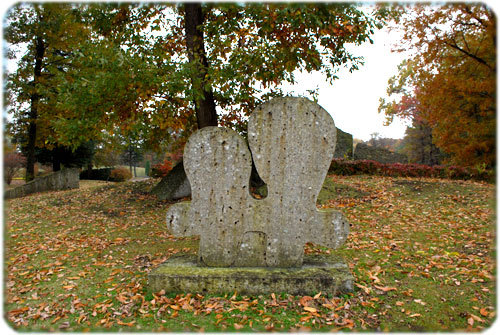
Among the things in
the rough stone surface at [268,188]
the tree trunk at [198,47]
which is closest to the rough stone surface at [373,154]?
the tree trunk at [198,47]

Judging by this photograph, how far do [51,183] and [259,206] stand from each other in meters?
14.0

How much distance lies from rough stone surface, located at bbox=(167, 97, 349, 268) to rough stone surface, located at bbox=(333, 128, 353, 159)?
14779 millimetres

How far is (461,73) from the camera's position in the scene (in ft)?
33.5

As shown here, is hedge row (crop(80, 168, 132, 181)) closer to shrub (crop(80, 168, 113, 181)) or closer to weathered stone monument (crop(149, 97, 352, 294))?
shrub (crop(80, 168, 113, 181))

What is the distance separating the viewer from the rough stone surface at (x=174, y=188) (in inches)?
396

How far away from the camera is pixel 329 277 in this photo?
13.9ft

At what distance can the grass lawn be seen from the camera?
3752 mm

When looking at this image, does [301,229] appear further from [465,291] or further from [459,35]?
[459,35]

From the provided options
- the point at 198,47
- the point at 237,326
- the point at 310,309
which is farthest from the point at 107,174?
the point at 310,309

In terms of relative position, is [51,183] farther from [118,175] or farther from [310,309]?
[310,309]

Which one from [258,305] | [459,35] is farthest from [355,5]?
[258,305]

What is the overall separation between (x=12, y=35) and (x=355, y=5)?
44.8ft

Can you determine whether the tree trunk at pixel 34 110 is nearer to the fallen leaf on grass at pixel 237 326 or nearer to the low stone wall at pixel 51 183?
the low stone wall at pixel 51 183

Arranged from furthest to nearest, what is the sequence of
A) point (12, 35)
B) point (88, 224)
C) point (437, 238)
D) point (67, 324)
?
point (12, 35)
point (88, 224)
point (437, 238)
point (67, 324)
